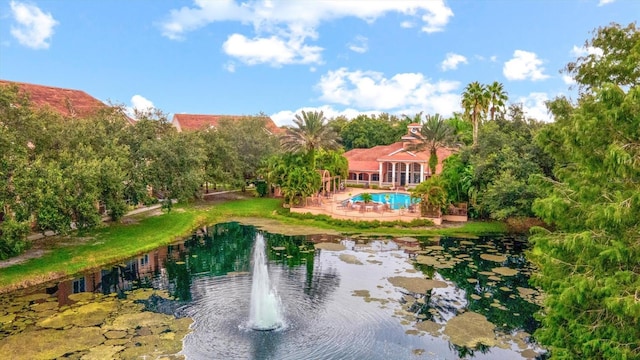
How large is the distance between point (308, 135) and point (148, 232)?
52.9 feet

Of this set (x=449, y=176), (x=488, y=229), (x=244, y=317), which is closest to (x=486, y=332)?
(x=244, y=317)

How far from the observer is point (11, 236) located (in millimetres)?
19766

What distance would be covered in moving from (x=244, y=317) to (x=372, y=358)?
5.54 meters

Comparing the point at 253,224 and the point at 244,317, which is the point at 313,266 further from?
the point at 253,224

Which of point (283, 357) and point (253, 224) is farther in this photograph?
point (253, 224)

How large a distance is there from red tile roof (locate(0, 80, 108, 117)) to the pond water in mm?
23679

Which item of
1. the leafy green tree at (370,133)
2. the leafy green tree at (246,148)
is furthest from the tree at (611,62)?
the leafy green tree at (370,133)

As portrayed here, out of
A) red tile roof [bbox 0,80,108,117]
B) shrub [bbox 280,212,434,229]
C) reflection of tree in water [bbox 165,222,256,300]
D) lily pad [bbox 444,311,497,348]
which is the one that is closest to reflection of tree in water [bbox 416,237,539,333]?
lily pad [bbox 444,311,497,348]

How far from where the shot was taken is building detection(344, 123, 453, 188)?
51.6 meters

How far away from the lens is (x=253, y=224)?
35594 mm

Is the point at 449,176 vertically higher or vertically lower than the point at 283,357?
higher

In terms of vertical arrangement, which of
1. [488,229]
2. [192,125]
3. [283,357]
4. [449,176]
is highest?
[192,125]

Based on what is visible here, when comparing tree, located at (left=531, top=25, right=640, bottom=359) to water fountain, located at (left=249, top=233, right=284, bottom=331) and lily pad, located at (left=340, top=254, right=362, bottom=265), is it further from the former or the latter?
lily pad, located at (left=340, top=254, right=362, bottom=265)

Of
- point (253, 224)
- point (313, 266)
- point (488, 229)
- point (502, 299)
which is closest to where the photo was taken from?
point (502, 299)
